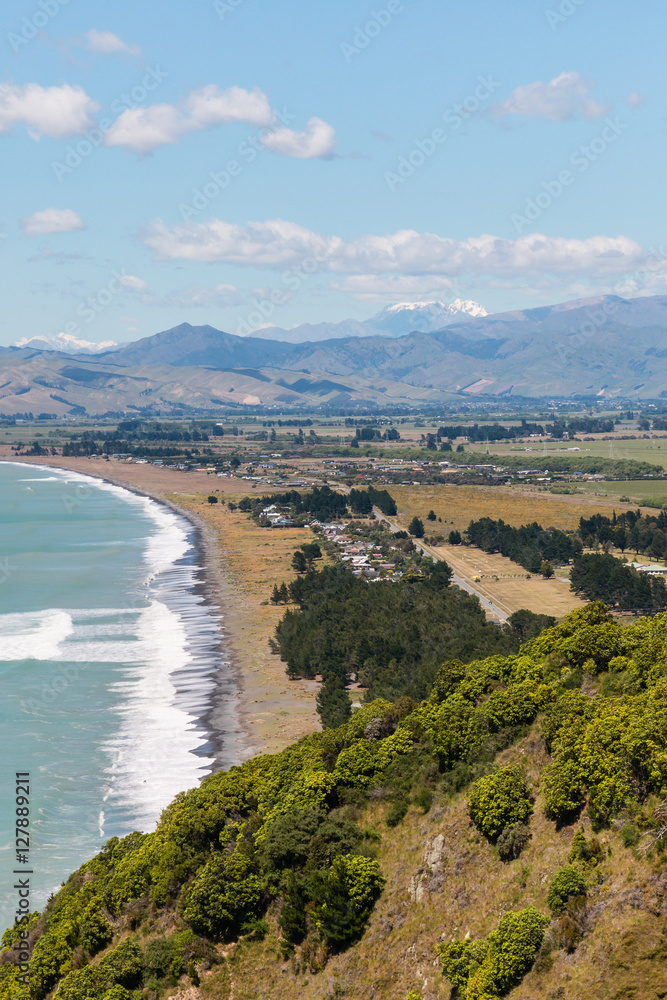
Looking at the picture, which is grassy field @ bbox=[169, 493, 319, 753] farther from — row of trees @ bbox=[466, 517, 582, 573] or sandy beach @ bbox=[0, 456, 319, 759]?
row of trees @ bbox=[466, 517, 582, 573]

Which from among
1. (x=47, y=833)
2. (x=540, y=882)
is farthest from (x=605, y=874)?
(x=47, y=833)

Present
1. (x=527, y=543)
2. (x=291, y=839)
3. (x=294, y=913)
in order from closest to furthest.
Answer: (x=294, y=913), (x=291, y=839), (x=527, y=543)

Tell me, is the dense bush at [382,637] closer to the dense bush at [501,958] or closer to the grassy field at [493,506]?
the dense bush at [501,958]

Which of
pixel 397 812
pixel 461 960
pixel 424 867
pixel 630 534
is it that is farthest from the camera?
pixel 630 534

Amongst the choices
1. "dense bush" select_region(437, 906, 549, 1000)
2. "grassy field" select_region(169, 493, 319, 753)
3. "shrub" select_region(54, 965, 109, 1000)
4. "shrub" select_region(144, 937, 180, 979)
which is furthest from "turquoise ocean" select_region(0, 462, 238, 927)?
"dense bush" select_region(437, 906, 549, 1000)

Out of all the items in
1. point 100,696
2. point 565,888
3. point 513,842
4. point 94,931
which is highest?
point 565,888

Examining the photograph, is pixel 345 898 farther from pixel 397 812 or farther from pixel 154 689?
pixel 154 689

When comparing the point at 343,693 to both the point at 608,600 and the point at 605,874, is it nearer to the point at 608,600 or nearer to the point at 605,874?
the point at 605,874

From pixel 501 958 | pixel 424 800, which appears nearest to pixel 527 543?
pixel 424 800
